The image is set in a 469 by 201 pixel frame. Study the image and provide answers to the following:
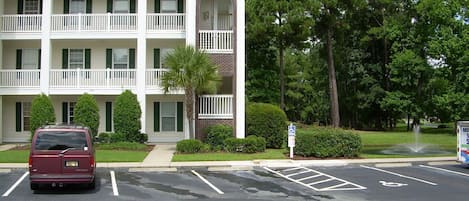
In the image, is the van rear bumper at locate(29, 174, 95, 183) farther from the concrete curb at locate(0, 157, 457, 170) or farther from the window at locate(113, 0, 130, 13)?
the window at locate(113, 0, 130, 13)

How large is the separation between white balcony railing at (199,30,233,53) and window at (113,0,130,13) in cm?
611

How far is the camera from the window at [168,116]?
3088 cm

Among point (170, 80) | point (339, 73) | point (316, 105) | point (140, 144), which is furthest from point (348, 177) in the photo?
point (316, 105)

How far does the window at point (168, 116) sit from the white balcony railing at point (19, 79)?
285 inches

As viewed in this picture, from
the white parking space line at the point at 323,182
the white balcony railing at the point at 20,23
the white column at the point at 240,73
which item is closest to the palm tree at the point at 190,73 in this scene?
the white column at the point at 240,73

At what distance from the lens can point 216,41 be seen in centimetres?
2744

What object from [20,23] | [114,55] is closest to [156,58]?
[114,55]

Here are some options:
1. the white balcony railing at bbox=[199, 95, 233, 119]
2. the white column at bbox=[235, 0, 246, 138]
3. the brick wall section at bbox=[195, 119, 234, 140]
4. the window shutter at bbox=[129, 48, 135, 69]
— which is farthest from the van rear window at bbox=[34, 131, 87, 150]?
the window shutter at bbox=[129, 48, 135, 69]

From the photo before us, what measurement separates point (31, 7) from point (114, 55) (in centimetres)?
567

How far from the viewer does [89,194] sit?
1379 cm

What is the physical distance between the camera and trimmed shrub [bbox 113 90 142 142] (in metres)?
27.4

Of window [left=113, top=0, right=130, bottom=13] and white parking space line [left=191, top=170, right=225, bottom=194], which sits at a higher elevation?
window [left=113, top=0, right=130, bottom=13]

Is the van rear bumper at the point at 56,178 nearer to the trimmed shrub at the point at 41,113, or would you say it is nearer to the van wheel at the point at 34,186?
the van wheel at the point at 34,186

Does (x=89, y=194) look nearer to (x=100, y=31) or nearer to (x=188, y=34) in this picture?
(x=188, y=34)
